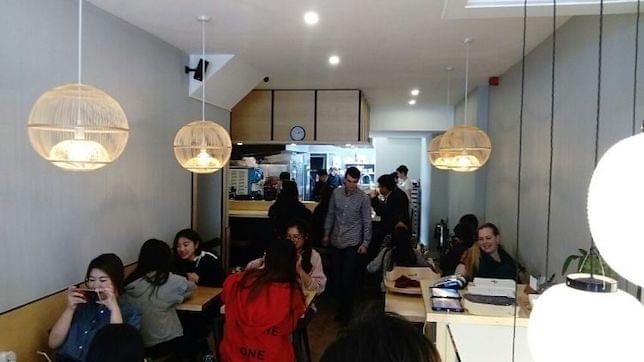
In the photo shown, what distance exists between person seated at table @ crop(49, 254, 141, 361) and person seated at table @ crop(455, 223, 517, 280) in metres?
2.21

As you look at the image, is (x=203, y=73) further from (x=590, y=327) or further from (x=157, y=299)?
(x=590, y=327)

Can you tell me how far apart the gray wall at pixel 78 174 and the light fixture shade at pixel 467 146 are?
2.19 metres

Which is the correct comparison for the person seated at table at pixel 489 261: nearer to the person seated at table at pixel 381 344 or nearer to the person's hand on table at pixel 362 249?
the person's hand on table at pixel 362 249

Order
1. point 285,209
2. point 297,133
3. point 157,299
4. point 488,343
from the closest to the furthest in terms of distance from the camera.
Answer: point 488,343
point 157,299
point 285,209
point 297,133

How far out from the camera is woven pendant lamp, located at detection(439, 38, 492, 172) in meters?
3.46

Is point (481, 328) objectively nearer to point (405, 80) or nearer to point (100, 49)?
point (100, 49)

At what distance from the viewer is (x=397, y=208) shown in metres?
5.18

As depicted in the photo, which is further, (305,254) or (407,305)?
(305,254)

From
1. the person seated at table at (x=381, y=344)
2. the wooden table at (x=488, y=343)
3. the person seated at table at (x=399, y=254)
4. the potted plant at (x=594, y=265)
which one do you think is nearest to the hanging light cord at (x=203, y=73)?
the person seated at table at (x=399, y=254)

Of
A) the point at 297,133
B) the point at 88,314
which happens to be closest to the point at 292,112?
the point at 297,133

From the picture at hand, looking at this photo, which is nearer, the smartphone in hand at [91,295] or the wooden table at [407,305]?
the smartphone in hand at [91,295]

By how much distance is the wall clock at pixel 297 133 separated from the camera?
18.3 ft

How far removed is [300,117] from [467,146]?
2.56 metres

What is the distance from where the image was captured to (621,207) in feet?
2.63
